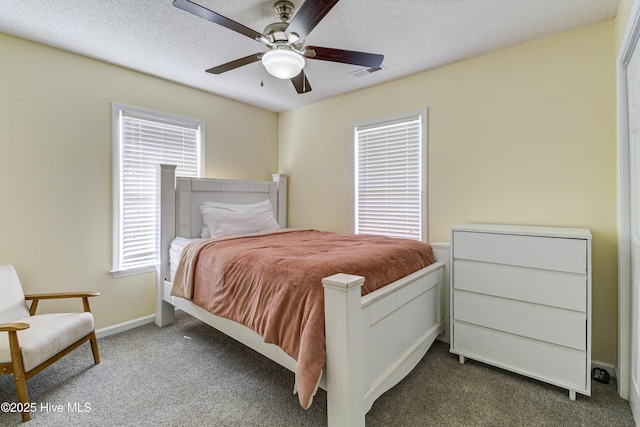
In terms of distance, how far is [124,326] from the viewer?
290 centimetres

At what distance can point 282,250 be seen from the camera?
7.38 feet

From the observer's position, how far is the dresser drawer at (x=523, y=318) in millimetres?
1888

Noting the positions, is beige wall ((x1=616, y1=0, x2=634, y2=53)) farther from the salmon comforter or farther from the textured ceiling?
the salmon comforter

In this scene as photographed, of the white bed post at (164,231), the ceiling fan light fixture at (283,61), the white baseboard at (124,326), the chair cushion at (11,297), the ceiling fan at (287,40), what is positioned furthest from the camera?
the white bed post at (164,231)

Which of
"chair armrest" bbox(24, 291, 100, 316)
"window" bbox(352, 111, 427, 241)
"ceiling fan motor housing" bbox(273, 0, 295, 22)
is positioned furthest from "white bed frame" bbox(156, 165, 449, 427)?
"ceiling fan motor housing" bbox(273, 0, 295, 22)

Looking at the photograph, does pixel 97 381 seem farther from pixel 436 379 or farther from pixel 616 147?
pixel 616 147

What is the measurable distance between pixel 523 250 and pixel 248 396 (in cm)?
206

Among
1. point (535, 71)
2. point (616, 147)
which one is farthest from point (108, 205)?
point (616, 147)

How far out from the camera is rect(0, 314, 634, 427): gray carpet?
171 cm

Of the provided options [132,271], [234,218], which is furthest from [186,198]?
[132,271]

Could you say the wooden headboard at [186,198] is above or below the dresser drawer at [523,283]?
above

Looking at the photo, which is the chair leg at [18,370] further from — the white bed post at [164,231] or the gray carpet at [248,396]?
the white bed post at [164,231]

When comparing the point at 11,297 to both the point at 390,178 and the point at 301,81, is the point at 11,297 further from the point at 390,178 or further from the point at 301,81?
the point at 390,178

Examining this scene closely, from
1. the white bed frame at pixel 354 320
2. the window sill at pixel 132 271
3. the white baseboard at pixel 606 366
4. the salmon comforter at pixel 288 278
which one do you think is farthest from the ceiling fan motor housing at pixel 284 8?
the white baseboard at pixel 606 366
